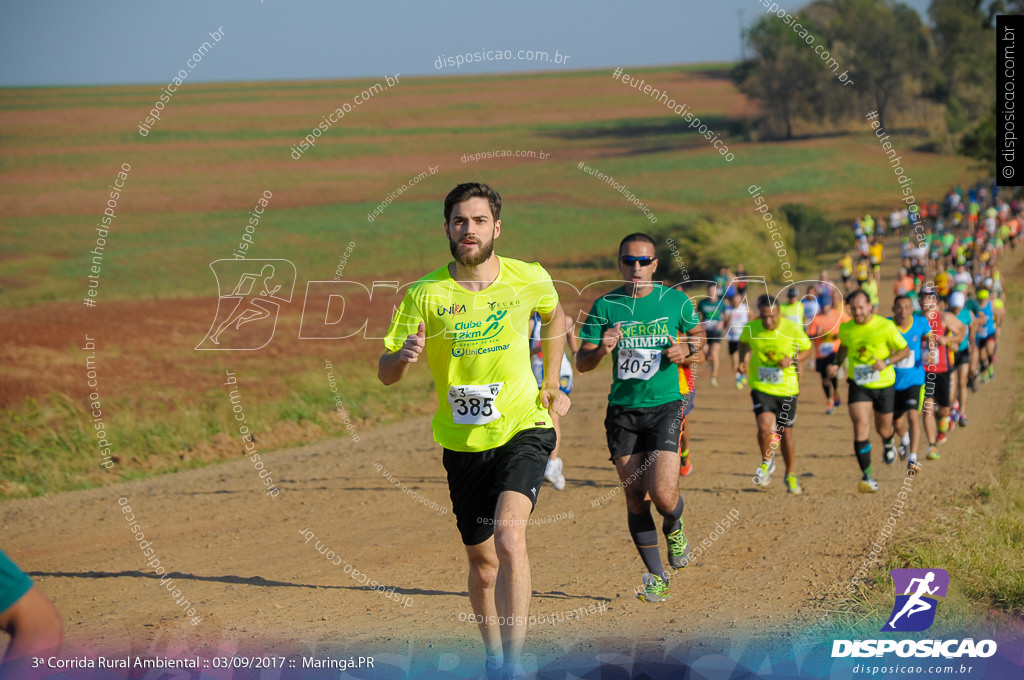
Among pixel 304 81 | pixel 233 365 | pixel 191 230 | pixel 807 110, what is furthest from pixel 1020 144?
pixel 304 81

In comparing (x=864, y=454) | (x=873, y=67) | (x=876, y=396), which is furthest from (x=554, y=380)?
(x=873, y=67)

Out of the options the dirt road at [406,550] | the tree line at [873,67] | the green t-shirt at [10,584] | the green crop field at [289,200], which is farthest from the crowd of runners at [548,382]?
the tree line at [873,67]

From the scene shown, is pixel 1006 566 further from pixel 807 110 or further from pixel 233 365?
pixel 807 110

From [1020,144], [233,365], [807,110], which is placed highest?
[807,110]

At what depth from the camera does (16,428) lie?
14008 mm

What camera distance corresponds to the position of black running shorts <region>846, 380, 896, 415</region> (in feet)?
31.3

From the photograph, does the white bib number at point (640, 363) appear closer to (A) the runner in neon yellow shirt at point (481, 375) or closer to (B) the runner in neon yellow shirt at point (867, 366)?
(A) the runner in neon yellow shirt at point (481, 375)

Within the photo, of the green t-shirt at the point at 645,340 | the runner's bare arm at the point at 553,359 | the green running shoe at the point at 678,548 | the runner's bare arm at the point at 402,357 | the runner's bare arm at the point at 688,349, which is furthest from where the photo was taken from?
the green running shoe at the point at 678,548

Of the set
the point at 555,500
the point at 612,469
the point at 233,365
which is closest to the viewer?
the point at 555,500

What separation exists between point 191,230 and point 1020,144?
40089 millimetres

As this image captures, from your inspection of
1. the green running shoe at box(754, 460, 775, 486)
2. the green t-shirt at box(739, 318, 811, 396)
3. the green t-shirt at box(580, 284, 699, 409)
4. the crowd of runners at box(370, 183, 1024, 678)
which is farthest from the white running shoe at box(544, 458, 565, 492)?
the green t-shirt at box(580, 284, 699, 409)

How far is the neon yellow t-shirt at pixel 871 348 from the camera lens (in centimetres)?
945

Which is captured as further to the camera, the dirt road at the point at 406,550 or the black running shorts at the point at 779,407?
the black running shorts at the point at 779,407

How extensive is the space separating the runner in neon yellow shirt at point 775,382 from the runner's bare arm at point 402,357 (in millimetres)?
5713
